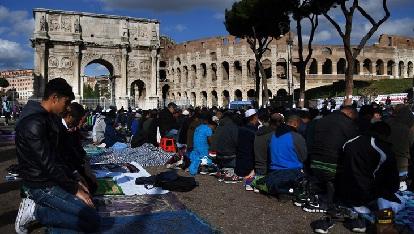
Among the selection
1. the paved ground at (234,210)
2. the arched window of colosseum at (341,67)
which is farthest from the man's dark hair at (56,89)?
the arched window of colosseum at (341,67)

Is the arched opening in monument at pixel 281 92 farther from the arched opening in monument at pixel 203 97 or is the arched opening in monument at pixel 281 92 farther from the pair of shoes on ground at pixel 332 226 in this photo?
the pair of shoes on ground at pixel 332 226

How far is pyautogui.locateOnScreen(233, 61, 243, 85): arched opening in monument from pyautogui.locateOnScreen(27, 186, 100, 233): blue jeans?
50.6 m

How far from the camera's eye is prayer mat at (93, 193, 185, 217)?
20.8ft

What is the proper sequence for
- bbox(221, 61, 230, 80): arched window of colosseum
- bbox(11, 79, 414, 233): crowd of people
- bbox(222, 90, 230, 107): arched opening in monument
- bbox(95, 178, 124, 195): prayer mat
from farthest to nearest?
bbox(222, 90, 230, 107): arched opening in monument
bbox(221, 61, 230, 80): arched window of colosseum
bbox(95, 178, 124, 195): prayer mat
bbox(11, 79, 414, 233): crowd of people

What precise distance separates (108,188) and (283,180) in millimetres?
3123

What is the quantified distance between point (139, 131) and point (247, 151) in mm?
7083

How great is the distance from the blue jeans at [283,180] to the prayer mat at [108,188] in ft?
8.43

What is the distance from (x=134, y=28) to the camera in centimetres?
4009

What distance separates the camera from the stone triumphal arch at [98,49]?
36344mm

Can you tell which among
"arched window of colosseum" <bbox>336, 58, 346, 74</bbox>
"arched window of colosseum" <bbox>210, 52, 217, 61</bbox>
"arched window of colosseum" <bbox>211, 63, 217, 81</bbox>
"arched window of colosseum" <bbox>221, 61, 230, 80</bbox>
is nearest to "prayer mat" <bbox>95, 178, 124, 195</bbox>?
"arched window of colosseum" <bbox>221, 61, 230, 80</bbox>

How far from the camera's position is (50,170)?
4184 millimetres

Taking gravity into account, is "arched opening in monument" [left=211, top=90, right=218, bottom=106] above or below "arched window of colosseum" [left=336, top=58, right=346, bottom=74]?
below

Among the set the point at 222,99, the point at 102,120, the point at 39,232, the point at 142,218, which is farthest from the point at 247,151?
the point at 222,99

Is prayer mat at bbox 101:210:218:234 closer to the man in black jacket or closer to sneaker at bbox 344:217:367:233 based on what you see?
the man in black jacket
